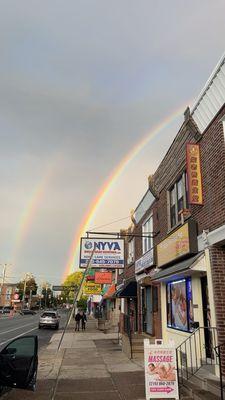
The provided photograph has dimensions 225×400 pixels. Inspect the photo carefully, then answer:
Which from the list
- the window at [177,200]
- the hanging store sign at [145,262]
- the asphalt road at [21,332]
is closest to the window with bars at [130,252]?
the hanging store sign at [145,262]

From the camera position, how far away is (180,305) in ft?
42.6

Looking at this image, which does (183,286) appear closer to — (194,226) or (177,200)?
(194,226)

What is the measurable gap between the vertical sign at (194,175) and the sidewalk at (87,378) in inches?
200

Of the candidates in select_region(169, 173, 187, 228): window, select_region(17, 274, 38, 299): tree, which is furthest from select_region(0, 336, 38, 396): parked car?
select_region(17, 274, 38, 299): tree

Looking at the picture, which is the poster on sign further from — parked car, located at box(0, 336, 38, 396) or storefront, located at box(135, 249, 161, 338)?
storefront, located at box(135, 249, 161, 338)

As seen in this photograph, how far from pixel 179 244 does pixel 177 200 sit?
221 centimetres

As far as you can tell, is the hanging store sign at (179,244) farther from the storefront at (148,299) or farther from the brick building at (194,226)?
the storefront at (148,299)

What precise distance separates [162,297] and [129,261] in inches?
411

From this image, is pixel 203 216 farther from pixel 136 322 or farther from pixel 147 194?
pixel 136 322

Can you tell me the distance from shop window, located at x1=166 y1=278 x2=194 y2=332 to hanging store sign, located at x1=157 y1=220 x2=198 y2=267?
35.4 inches

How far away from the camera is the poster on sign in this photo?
7707mm

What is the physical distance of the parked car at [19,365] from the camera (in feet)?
Result: 24.7

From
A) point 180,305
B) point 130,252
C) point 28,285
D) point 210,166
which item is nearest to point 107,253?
point 130,252

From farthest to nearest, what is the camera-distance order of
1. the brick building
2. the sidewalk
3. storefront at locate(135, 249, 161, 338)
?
storefront at locate(135, 249, 161, 338)
the brick building
the sidewalk
